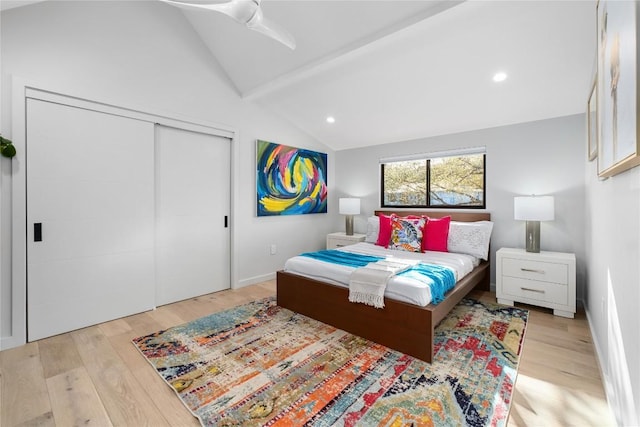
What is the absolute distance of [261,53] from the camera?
313cm

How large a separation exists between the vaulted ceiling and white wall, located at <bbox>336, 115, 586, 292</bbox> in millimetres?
155

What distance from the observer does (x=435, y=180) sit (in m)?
4.18

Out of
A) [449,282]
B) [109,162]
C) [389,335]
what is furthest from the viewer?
[109,162]

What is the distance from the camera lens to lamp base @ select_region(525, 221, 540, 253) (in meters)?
3.06

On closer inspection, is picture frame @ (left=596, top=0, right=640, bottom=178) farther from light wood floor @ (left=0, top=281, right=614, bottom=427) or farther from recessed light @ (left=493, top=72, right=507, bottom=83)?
light wood floor @ (left=0, top=281, right=614, bottom=427)

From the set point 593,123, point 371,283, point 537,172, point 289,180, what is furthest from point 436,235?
point 289,180

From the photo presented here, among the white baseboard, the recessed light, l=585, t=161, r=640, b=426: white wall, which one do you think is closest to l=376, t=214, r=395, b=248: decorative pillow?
Answer: the recessed light

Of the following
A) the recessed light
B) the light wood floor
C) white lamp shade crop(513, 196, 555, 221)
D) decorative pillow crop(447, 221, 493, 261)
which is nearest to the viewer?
the light wood floor

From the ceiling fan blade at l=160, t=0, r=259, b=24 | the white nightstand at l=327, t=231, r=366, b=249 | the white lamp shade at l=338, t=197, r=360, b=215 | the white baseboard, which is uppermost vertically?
the ceiling fan blade at l=160, t=0, r=259, b=24

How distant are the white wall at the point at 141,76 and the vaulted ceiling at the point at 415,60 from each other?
27 centimetres

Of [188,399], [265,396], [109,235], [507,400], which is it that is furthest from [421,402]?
A: [109,235]

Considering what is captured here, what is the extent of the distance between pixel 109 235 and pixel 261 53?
2.42 m

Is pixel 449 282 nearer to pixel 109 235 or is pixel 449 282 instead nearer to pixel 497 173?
pixel 497 173

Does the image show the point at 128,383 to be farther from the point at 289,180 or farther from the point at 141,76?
the point at 289,180
